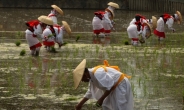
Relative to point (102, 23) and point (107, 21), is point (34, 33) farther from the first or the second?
point (102, 23)

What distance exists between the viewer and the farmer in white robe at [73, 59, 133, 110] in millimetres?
7523

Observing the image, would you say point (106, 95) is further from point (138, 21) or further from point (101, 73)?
point (138, 21)

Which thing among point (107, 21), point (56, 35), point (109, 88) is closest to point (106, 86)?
point (109, 88)

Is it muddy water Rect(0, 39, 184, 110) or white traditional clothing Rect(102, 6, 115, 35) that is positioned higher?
white traditional clothing Rect(102, 6, 115, 35)

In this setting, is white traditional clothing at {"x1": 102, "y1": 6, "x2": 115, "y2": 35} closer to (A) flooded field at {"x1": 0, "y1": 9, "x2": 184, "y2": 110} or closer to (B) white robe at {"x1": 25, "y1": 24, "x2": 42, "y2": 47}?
(A) flooded field at {"x1": 0, "y1": 9, "x2": 184, "y2": 110}

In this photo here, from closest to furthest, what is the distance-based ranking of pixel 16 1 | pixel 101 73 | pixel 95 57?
pixel 101 73, pixel 95 57, pixel 16 1

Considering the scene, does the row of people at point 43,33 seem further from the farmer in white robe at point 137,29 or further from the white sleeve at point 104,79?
the white sleeve at point 104,79

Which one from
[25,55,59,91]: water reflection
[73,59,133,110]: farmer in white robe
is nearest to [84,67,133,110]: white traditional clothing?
[73,59,133,110]: farmer in white robe

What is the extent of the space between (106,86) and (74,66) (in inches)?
229

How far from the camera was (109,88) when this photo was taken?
297 inches

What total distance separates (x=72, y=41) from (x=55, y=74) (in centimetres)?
641

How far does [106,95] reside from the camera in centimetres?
763

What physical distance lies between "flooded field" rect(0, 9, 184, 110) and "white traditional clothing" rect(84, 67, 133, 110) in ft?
5.08

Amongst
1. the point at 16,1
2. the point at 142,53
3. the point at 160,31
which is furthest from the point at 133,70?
the point at 16,1
